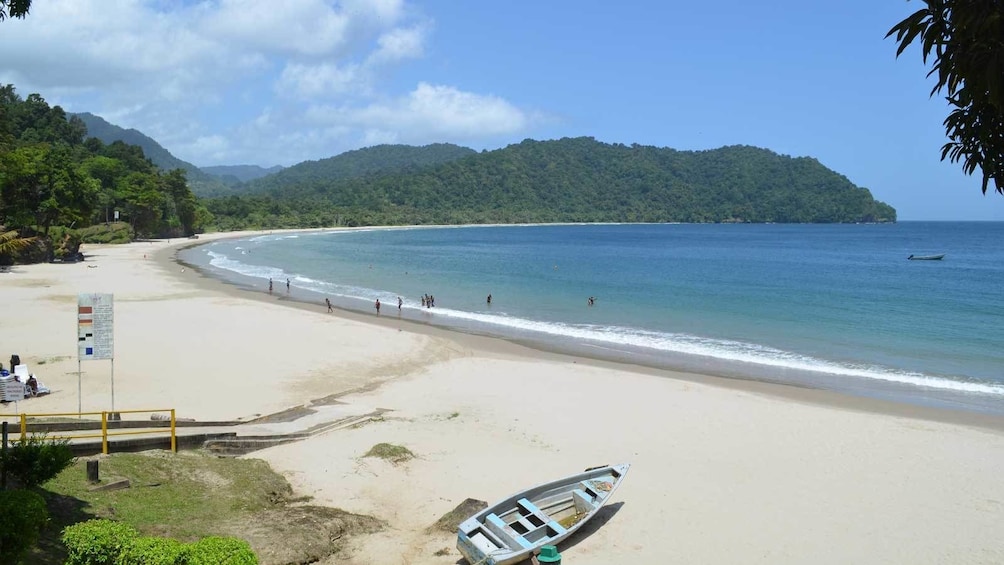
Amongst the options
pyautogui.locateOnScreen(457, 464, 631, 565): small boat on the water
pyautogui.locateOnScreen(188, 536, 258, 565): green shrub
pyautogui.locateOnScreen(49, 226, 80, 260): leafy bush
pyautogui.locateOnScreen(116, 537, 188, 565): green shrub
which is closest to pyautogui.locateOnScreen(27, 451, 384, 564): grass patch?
pyautogui.locateOnScreen(116, 537, 188, 565): green shrub

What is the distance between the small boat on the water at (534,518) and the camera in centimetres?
895

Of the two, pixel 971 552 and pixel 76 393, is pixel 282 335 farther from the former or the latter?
pixel 971 552

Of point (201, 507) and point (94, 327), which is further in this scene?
point (94, 327)

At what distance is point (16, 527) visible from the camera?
231 inches

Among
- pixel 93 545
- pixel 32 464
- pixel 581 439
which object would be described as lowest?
pixel 581 439

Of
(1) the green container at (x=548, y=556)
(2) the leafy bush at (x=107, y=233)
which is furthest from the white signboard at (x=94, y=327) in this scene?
(2) the leafy bush at (x=107, y=233)

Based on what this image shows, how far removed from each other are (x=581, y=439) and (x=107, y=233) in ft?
273

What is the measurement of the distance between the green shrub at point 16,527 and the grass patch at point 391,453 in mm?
7189

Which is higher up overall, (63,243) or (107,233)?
(107,233)

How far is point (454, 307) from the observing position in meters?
39.7

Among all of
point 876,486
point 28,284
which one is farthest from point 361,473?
point 28,284

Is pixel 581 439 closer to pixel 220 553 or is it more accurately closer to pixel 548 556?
pixel 548 556

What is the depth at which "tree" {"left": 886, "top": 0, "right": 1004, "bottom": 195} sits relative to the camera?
4660 millimetres

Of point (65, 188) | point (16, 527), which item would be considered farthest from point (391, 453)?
point (65, 188)
